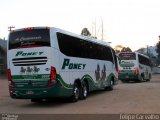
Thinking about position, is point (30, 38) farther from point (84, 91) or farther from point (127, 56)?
point (127, 56)

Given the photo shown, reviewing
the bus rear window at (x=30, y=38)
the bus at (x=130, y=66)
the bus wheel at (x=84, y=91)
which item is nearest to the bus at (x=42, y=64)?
the bus rear window at (x=30, y=38)

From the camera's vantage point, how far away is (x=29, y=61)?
16.7 metres

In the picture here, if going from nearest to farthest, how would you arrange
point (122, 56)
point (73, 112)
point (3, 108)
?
1. point (73, 112)
2. point (3, 108)
3. point (122, 56)

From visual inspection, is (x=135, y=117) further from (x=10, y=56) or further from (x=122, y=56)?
(x=122, y=56)

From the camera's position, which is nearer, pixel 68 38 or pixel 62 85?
pixel 62 85

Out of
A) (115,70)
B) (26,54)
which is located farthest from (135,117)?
(115,70)

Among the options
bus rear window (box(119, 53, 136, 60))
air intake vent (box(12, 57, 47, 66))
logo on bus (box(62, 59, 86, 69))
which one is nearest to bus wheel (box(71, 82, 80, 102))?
logo on bus (box(62, 59, 86, 69))

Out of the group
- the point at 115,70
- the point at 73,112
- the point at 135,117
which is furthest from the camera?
the point at 115,70

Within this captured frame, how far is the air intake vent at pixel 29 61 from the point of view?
16516 millimetres

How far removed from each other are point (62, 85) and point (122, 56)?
24046 mm

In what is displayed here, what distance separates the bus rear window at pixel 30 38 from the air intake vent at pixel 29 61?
0.55 m

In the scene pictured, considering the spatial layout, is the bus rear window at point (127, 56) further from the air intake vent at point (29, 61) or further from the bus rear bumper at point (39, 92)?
the air intake vent at point (29, 61)

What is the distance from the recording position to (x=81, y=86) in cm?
1925

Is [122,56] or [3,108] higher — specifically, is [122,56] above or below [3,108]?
above
